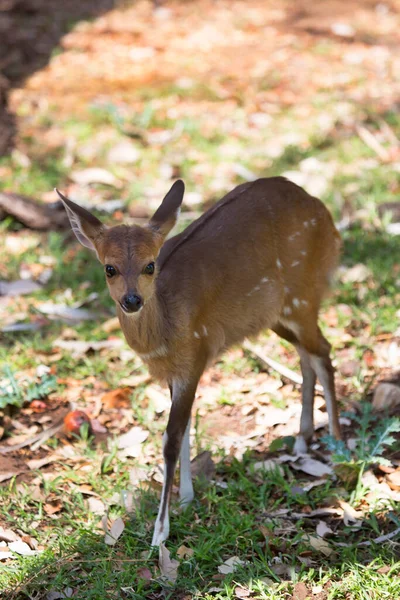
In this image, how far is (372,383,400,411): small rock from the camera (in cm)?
523

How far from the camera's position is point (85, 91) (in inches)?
405

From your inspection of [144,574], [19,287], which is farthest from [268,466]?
[19,287]

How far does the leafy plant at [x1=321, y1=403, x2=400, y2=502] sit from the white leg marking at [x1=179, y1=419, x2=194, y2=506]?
761 mm

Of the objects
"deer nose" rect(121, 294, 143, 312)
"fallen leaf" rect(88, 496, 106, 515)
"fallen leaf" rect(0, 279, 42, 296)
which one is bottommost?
"fallen leaf" rect(0, 279, 42, 296)

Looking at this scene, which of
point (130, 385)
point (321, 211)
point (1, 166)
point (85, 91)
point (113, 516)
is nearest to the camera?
point (113, 516)

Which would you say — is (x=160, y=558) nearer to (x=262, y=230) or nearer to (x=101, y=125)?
(x=262, y=230)

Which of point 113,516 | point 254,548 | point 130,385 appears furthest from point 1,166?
point 254,548

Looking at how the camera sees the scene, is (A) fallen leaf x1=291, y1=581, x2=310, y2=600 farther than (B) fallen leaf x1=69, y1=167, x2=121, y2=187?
No

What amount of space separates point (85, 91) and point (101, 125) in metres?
1.08

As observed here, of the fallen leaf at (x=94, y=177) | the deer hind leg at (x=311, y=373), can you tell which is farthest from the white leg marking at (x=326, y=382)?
the fallen leaf at (x=94, y=177)

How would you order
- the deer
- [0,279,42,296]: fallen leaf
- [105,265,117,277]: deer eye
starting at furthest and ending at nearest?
[0,279,42,296]: fallen leaf
the deer
[105,265,117,277]: deer eye

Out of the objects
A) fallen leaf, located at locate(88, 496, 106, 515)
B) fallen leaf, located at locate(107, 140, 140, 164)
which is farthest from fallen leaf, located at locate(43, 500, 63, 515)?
fallen leaf, located at locate(107, 140, 140, 164)

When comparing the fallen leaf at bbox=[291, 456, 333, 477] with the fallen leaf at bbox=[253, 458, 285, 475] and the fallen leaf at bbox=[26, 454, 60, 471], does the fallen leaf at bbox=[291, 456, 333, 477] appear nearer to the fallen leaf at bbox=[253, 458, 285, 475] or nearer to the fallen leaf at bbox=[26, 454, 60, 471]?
the fallen leaf at bbox=[253, 458, 285, 475]

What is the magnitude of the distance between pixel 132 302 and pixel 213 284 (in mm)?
718
